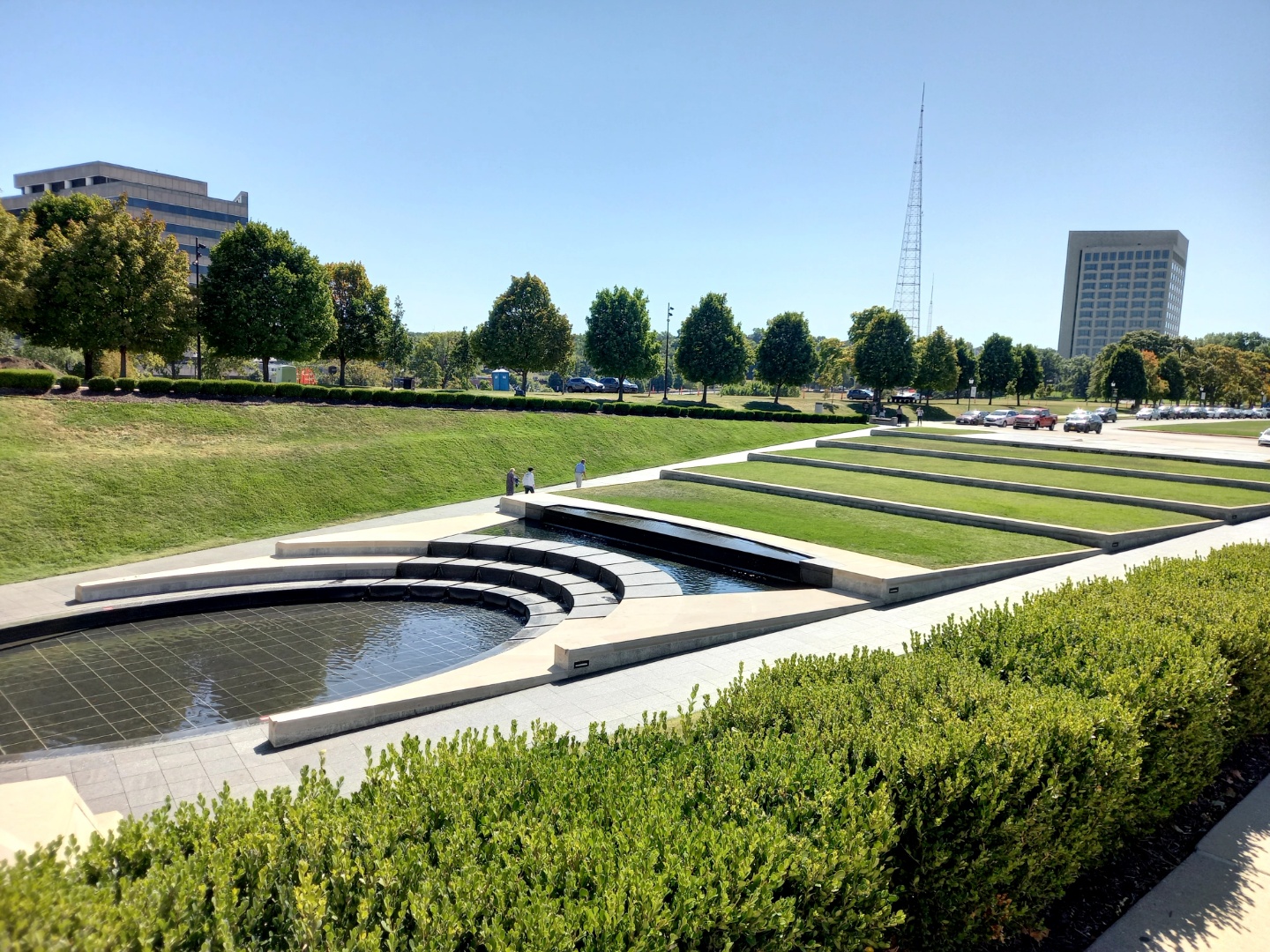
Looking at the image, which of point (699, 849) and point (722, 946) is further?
point (699, 849)

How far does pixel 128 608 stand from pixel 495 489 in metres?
15.9

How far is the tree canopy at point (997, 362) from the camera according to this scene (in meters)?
78.2

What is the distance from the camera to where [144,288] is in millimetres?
31531

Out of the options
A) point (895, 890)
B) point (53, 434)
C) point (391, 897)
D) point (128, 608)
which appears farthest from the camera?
point (53, 434)

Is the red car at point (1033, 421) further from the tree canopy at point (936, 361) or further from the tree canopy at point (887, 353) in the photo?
the tree canopy at point (936, 361)

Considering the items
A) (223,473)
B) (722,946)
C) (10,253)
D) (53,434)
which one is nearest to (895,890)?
(722,946)

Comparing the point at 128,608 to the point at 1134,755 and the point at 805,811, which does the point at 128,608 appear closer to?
the point at 805,811

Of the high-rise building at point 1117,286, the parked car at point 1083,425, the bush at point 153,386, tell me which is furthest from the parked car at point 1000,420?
the high-rise building at point 1117,286

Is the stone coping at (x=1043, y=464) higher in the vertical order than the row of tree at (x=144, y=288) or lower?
lower

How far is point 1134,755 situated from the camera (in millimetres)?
5270

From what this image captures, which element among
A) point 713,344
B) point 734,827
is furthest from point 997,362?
point 734,827

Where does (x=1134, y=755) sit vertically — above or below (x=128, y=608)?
above

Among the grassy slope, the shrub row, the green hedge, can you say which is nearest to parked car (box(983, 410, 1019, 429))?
the grassy slope

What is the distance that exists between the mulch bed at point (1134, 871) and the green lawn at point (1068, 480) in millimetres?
17616
